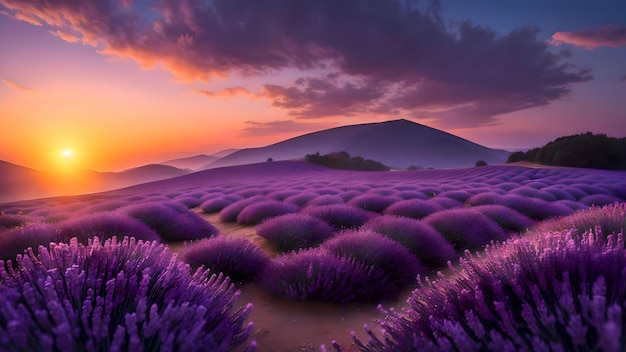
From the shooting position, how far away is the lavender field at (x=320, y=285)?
3.94 feet

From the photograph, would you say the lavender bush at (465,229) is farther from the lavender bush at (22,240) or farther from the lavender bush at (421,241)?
the lavender bush at (22,240)

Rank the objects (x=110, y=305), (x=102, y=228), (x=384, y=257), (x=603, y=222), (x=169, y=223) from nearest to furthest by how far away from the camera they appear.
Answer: (x=110, y=305) → (x=603, y=222) → (x=384, y=257) → (x=102, y=228) → (x=169, y=223)

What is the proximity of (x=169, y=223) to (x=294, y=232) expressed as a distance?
2.74 m

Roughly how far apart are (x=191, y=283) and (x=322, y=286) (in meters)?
1.45

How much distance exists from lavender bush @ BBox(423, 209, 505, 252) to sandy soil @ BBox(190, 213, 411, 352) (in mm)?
2197

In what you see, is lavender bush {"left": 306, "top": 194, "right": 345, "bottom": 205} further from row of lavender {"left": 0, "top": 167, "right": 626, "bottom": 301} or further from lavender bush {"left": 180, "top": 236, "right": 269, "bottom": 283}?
lavender bush {"left": 180, "top": 236, "right": 269, "bottom": 283}

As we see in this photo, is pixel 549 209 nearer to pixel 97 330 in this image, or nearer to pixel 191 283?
pixel 191 283

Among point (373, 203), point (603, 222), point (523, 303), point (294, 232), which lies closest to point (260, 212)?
point (294, 232)

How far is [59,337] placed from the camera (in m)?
1.07

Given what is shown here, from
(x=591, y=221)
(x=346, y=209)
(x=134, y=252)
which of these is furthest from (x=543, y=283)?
(x=346, y=209)

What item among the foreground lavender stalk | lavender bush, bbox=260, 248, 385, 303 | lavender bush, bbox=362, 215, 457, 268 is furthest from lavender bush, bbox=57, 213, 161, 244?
lavender bush, bbox=362, 215, 457, 268

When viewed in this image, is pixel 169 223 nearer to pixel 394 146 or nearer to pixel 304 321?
pixel 304 321

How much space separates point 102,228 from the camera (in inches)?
173

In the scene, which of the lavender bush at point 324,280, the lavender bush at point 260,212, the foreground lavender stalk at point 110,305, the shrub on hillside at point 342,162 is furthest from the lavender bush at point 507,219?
the shrub on hillside at point 342,162
